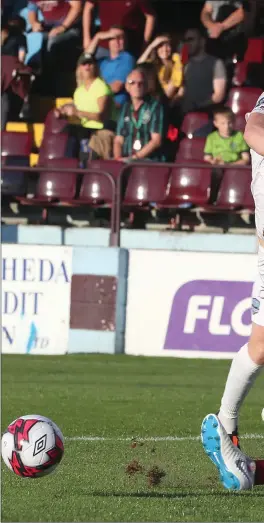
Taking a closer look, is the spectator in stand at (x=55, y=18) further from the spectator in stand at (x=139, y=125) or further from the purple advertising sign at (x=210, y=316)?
the purple advertising sign at (x=210, y=316)

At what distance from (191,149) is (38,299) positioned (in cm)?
328

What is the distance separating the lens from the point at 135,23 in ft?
55.2

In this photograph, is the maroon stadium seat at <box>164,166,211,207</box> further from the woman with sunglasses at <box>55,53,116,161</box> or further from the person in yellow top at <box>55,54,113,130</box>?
the person in yellow top at <box>55,54,113,130</box>

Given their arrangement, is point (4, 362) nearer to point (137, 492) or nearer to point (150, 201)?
point (150, 201)

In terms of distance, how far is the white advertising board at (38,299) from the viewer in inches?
504

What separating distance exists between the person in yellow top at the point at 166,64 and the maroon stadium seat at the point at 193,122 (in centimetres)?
39

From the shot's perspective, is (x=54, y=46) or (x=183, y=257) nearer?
(x=183, y=257)

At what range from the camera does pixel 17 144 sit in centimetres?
1605

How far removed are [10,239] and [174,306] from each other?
266 cm

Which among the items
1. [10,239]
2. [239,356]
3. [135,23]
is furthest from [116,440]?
[135,23]

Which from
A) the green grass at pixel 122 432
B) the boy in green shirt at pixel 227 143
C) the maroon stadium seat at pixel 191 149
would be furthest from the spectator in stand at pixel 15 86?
the green grass at pixel 122 432

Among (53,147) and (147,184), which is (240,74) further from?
(53,147)

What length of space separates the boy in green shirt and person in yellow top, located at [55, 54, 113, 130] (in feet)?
5.38

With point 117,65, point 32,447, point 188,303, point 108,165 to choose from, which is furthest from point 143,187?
point 32,447
